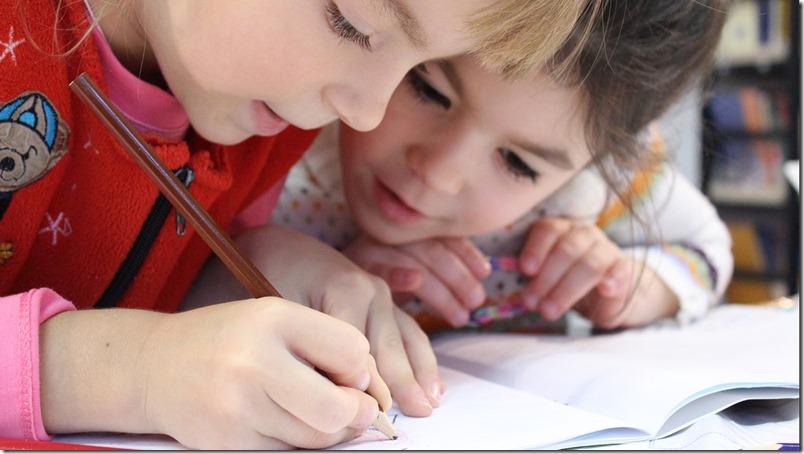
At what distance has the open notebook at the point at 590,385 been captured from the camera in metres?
0.45

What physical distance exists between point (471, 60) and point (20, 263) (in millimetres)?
346

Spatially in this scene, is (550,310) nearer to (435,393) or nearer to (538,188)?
(538,188)

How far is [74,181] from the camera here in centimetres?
60

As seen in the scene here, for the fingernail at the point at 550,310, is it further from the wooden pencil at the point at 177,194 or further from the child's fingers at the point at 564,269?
the wooden pencil at the point at 177,194

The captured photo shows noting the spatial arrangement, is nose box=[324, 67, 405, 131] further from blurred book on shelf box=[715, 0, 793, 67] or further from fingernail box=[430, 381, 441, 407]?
blurred book on shelf box=[715, 0, 793, 67]

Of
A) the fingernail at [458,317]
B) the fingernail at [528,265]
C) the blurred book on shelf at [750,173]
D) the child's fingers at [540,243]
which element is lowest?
the fingernail at [458,317]

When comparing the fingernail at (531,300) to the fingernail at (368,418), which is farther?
the fingernail at (531,300)

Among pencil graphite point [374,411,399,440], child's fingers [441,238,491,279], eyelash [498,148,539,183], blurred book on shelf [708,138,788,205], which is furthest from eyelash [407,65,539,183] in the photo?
blurred book on shelf [708,138,788,205]

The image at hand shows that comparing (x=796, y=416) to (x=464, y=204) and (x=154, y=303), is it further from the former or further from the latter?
(x=154, y=303)

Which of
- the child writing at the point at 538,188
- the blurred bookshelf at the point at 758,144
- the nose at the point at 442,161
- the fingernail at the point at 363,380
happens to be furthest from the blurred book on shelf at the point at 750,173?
the fingernail at the point at 363,380

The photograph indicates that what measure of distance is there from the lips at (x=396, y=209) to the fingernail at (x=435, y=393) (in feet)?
0.72

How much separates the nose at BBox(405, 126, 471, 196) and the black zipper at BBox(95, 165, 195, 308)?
18 centimetres

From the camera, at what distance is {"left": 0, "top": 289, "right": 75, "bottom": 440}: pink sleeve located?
428 millimetres

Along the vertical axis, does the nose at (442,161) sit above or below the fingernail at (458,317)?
above
